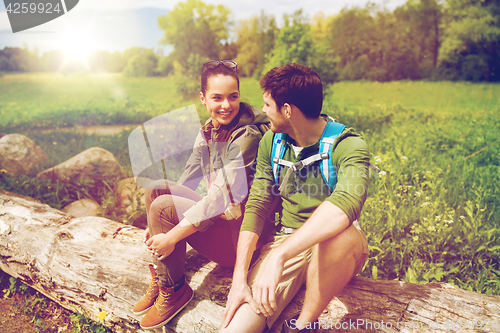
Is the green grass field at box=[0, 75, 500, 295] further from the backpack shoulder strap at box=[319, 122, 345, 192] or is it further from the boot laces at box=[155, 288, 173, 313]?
the boot laces at box=[155, 288, 173, 313]

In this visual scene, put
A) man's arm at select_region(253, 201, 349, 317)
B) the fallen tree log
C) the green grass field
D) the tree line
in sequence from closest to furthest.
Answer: man's arm at select_region(253, 201, 349, 317), the fallen tree log, the green grass field, the tree line

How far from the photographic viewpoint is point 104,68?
23.1 metres

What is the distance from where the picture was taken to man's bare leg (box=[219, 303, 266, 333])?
1392 mm

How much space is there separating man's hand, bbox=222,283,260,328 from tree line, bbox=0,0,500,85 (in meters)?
9.90

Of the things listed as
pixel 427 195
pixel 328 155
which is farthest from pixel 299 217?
pixel 427 195

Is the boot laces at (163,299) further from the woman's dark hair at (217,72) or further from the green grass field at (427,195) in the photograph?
the green grass field at (427,195)

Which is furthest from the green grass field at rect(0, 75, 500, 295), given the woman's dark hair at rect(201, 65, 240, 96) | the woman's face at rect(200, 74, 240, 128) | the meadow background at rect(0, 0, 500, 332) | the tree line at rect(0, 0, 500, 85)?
the tree line at rect(0, 0, 500, 85)

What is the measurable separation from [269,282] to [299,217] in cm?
46

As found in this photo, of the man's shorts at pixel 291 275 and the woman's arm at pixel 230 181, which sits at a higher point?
the woman's arm at pixel 230 181

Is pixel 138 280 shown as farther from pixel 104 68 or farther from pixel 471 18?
pixel 471 18

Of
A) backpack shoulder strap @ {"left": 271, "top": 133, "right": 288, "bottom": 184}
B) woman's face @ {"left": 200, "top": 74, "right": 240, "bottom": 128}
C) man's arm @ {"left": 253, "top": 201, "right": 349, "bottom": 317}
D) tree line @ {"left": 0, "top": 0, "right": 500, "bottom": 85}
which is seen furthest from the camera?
tree line @ {"left": 0, "top": 0, "right": 500, "bottom": 85}

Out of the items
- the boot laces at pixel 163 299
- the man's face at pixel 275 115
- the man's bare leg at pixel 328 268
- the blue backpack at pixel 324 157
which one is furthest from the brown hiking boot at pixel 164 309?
the man's face at pixel 275 115

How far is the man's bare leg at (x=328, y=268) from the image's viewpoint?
1341 millimetres

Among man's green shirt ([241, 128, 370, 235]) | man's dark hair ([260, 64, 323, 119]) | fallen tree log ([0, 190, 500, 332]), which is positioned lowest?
fallen tree log ([0, 190, 500, 332])
